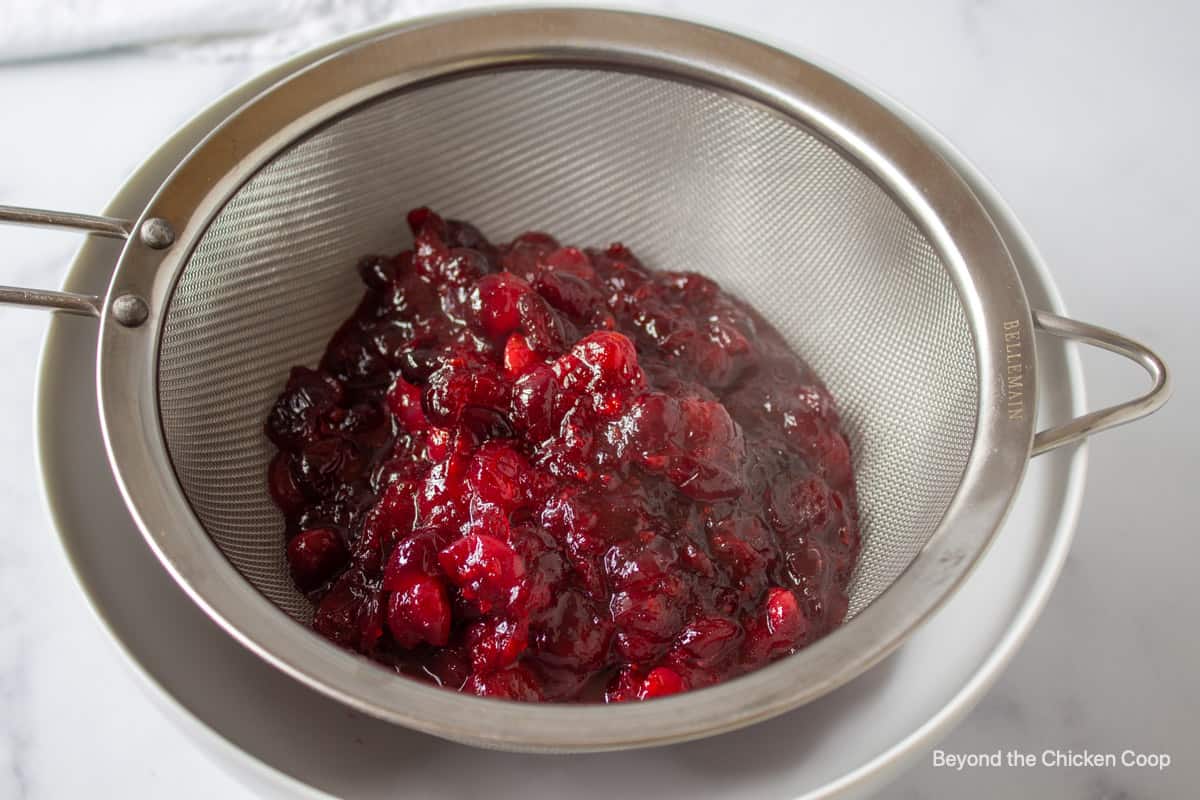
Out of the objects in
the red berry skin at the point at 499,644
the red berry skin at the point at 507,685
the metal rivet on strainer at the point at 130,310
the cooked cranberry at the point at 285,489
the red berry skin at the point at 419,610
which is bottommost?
the red berry skin at the point at 507,685

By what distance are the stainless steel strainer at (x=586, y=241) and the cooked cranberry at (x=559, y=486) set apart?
0.15 m

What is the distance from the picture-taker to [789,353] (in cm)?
251

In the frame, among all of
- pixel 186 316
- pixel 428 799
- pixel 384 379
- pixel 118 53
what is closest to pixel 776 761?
pixel 428 799

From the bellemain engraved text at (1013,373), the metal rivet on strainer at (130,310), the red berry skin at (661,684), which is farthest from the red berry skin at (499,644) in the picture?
the bellemain engraved text at (1013,373)

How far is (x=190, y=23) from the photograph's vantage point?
123 inches

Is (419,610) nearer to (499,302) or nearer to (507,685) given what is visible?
(507,685)

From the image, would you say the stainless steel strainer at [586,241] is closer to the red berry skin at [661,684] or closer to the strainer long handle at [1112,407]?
the strainer long handle at [1112,407]

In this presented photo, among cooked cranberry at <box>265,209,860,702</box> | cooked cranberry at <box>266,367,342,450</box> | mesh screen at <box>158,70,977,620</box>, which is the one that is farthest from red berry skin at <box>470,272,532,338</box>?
mesh screen at <box>158,70,977,620</box>

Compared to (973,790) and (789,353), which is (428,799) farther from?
(789,353)

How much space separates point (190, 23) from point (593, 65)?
1.39 meters

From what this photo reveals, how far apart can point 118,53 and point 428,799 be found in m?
2.43

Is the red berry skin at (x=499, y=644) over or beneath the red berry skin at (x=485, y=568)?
beneath

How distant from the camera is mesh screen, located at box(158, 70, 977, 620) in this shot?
2141mm

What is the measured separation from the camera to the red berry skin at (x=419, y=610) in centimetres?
183
